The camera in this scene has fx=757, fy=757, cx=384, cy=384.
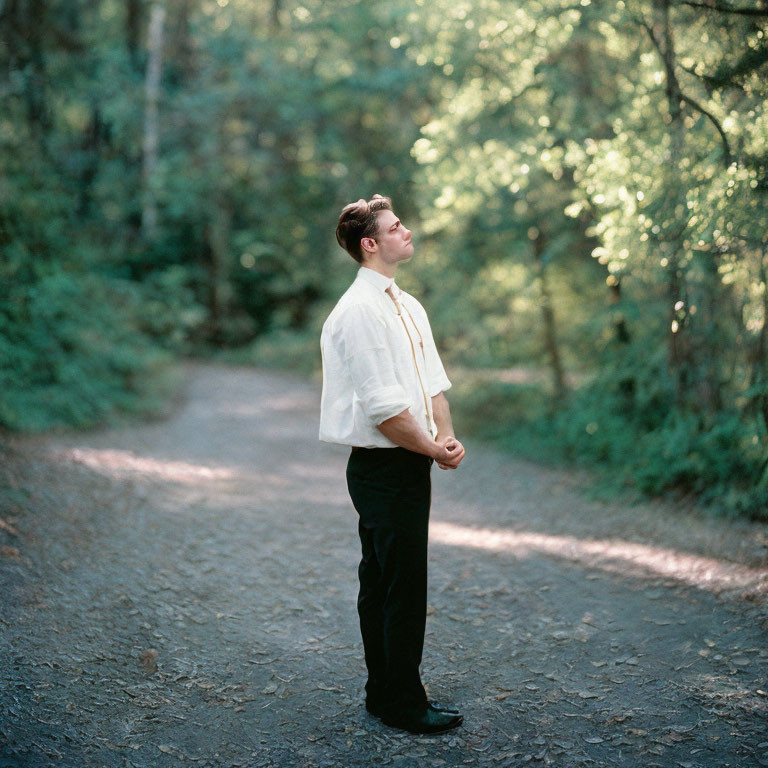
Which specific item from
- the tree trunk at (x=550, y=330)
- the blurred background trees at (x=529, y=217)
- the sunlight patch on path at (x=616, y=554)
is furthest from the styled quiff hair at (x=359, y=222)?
the tree trunk at (x=550, y=330)

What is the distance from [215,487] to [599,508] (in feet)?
12.0

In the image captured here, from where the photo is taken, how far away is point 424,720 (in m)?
3.16

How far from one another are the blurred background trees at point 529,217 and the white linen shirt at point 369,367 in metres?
2.47

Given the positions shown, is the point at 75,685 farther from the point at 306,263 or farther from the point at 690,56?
the point at 306,263

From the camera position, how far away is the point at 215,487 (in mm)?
7473

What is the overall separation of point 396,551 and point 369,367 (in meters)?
0.75

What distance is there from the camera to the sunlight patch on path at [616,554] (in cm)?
482

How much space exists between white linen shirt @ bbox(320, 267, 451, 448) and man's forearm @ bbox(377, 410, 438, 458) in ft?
0.10

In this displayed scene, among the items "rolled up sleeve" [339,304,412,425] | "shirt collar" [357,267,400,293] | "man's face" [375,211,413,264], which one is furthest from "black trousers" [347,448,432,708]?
"man's face" [375,211,413,264]

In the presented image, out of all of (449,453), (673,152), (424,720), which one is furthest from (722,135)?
(424,720)

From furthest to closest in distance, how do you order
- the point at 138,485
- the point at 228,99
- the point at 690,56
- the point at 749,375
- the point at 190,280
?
the point at 190,280 < the point at 228,99 < the point at 138,485 < the point at 749,375 < the point at 690,56

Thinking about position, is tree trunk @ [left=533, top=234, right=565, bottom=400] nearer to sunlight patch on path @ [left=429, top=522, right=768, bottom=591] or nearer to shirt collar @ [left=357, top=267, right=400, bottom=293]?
sunlight patch on path @ [left=429, top=522, right=768, bottom=591]

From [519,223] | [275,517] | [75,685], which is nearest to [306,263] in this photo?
[519,223]

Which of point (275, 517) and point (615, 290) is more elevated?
point (615, 290)
